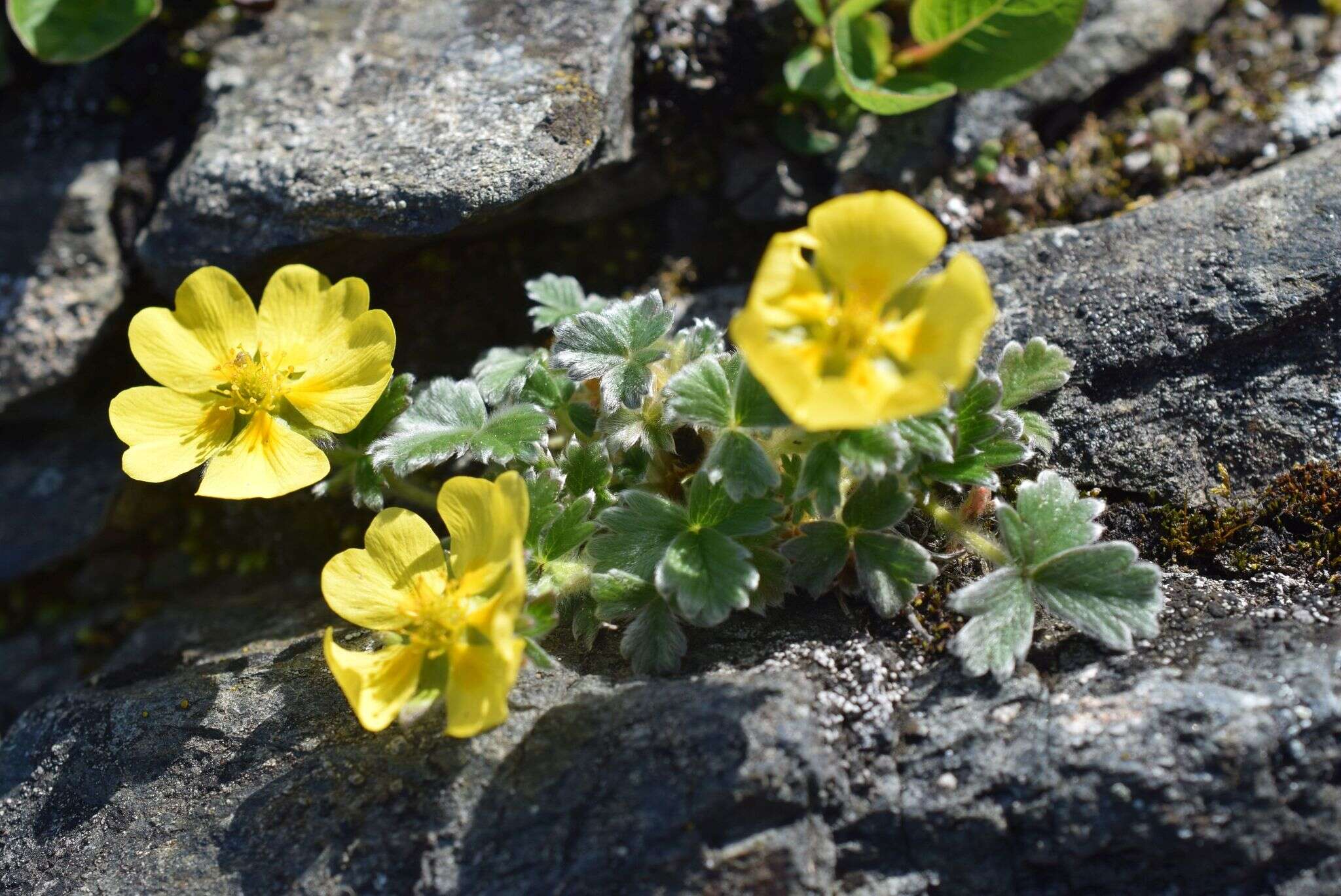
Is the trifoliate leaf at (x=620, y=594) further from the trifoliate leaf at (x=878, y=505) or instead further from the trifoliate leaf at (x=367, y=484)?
the trifoliate leaf at (x=367, y=484)

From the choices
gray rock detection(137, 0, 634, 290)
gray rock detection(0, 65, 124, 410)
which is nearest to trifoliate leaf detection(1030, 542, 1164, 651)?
gray rock detection(137, 0, 634, 290)

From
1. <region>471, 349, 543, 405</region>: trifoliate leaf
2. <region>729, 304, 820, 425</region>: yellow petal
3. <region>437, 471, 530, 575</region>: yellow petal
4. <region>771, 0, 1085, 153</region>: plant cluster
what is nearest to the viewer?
<region>729, 304, 820, 425</region>: yellow petal

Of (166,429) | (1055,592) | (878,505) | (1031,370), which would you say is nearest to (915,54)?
(1031,370)

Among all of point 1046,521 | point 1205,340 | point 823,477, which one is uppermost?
point 1205,340

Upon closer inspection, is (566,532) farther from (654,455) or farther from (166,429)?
(166,429)

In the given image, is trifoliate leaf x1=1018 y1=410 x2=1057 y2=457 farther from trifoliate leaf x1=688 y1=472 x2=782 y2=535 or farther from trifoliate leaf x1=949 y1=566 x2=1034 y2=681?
trifoliate leaf x1=688 y1=472 x2=782 y2=535
